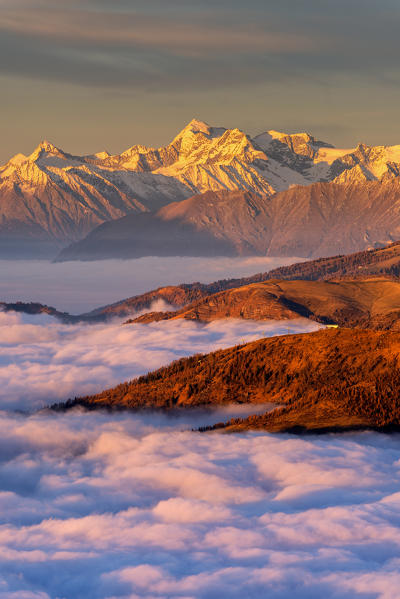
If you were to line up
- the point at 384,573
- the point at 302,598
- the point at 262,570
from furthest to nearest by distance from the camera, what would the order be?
1. the point at 262,570
2. the point at 384,573
3. the point at 302,598

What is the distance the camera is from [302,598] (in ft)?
545

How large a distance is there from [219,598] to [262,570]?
29701 mm

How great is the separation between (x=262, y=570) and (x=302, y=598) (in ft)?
98.0

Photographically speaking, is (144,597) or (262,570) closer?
(144,597)

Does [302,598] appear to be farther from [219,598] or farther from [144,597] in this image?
[144,597]

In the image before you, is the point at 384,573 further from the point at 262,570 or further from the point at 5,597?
the point at 5,597

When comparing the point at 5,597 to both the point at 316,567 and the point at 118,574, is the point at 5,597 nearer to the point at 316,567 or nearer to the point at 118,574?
the point at 118,574

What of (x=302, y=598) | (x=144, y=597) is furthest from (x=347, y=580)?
(x=144, y=597)

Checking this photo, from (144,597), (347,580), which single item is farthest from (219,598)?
(347,580)

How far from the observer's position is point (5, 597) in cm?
17300

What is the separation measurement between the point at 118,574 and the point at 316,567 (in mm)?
43160

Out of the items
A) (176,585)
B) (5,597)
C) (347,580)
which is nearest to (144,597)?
(176,585)

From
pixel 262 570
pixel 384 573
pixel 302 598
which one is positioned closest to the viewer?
pixel 302 598

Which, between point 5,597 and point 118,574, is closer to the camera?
point 5,597
